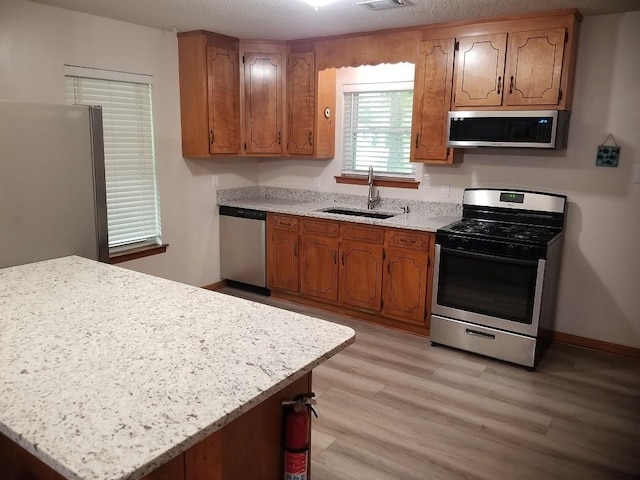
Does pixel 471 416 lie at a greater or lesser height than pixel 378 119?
lesser

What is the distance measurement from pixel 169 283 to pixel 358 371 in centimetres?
168

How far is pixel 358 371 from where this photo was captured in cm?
331

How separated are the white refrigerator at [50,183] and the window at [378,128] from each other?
8.46 feet

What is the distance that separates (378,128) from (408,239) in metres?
1.29

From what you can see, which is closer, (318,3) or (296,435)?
(296,435)

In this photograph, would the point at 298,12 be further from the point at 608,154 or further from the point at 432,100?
the point at 608,154

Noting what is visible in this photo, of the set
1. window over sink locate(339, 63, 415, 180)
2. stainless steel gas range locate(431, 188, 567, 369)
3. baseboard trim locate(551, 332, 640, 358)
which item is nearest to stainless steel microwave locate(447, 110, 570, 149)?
stainless steel gas range locate(431, 188, 567, 369)

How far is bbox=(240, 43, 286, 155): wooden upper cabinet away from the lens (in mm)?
4496

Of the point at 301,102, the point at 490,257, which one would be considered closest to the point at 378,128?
the point at 301,102

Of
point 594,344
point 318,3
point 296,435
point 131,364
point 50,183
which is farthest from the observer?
point 594,344

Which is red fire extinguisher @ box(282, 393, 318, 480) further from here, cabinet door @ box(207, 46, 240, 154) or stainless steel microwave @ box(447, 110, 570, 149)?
cabinet door @ box(207, 46, 240, 154)

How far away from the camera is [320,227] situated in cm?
431

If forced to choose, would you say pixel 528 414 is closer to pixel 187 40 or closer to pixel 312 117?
pixel 312 117

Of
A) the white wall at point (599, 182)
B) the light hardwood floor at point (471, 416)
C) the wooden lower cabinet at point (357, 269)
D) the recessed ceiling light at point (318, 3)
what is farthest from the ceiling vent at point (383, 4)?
the light hardwood floor at point (471, 416)
